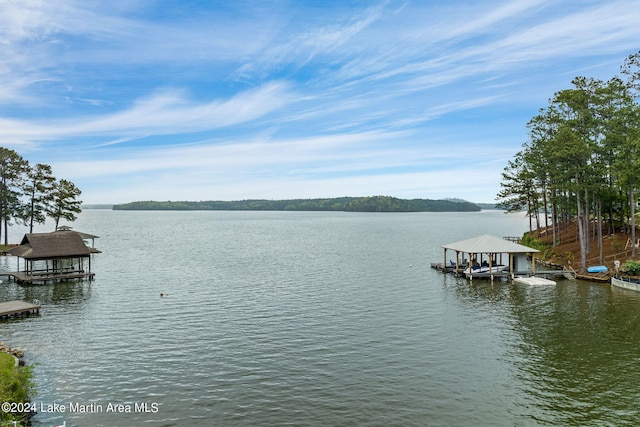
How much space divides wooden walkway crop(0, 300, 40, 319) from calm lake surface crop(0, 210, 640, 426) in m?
1.14

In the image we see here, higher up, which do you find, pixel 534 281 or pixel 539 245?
pixel 539 245

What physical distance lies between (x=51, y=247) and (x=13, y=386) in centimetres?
3424

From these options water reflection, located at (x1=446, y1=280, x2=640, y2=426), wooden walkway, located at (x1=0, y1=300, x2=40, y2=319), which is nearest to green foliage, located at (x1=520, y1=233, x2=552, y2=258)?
water reflection, located at (x1=446, y1=280, x2=640, y2=426)

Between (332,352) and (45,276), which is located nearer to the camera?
(332,352)

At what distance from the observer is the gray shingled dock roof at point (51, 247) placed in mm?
45719

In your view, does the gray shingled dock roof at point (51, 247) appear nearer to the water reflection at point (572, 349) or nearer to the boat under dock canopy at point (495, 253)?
the water reflection at point (572, 349)

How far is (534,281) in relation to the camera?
45.8 metres

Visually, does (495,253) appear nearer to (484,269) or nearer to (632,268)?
(484,269)

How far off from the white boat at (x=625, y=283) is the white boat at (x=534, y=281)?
5.25m

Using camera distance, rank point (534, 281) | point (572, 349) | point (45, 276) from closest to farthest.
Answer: point (572, 349) → point (534, 281) → point (45, 276)

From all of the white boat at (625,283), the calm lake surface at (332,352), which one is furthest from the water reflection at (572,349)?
the white boat at (625,283)

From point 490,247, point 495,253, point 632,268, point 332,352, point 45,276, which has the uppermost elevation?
point 490,247

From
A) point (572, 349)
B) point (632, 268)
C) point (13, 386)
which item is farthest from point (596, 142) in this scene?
point (13, 386)

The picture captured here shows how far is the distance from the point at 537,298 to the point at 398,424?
2720 cm
